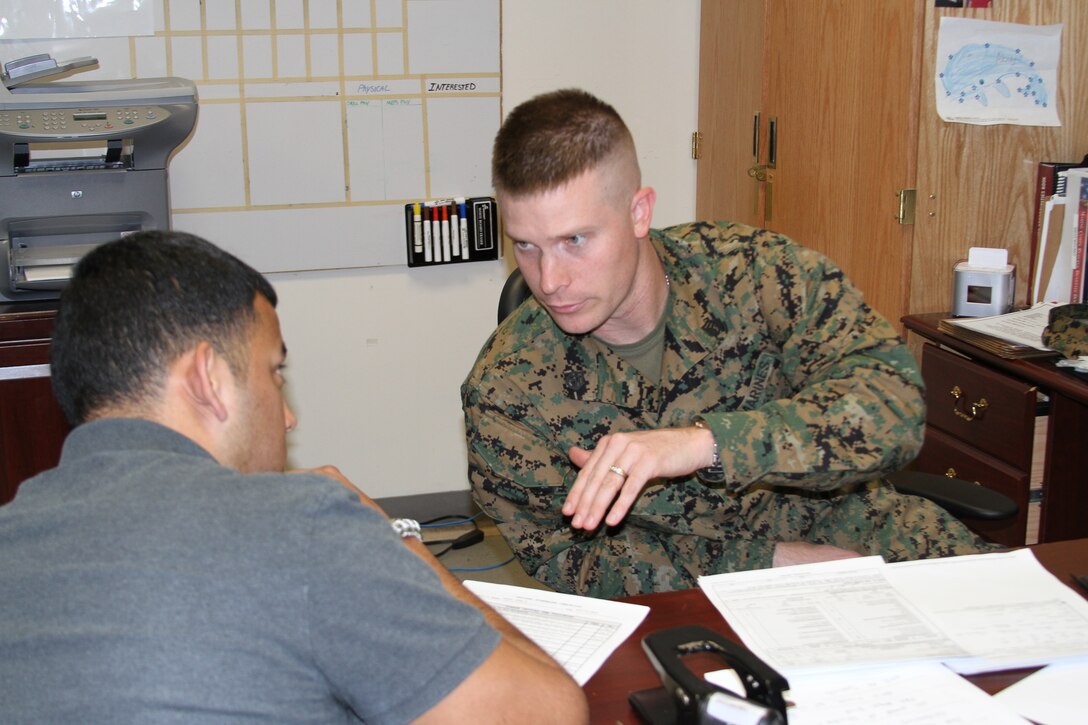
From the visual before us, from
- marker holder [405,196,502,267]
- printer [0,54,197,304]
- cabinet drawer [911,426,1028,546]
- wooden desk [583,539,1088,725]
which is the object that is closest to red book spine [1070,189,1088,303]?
cabinet drawer [911,426,1028,546]

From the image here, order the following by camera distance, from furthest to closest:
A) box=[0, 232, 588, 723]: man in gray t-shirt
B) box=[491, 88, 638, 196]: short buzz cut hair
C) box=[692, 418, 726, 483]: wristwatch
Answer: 1. box=[491, 88, 638, 196]: short buzz cut hair
2. box=[692, 418, 726, 483]: wristwatch
3. box=[0, 232, 588, 723]: man in gray t-shirt

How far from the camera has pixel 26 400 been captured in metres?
2.65

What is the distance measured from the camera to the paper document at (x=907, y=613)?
3.84ft

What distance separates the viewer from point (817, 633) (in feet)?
3.99

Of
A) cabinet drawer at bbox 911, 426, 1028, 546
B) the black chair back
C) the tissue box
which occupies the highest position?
the black chair back

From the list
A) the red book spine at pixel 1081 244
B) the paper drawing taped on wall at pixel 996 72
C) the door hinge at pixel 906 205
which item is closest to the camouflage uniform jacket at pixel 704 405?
the door hinge at pixel 906 205

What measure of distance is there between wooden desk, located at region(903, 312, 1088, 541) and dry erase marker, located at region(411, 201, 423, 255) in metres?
1.73

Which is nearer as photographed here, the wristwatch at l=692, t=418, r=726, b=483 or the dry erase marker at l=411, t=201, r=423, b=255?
the wristwatch at l=692, t=418, r=726, b=483

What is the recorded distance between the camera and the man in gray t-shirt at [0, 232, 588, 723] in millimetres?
824

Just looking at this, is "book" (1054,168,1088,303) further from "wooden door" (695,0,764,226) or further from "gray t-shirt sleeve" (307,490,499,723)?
"gray t-shirt sleeve" (307,490,499,723)

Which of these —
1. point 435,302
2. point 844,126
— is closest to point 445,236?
point 435,302

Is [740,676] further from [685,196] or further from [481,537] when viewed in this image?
Answer: [685,196]

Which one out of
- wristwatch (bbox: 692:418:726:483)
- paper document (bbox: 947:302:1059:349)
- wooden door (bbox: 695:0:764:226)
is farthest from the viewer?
wooden door (bbox: 695:0:764:226)

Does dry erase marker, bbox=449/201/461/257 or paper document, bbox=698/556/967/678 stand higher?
dry erase marker, bbox=449/201/461/257
